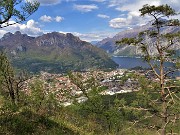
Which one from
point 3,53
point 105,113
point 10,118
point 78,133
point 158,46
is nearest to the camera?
point 10,118

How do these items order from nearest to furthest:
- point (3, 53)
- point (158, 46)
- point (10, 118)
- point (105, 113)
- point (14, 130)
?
point (14, 130) → point (10, 118) → point (158, 46) → point (3, 53) → point (105, 113)

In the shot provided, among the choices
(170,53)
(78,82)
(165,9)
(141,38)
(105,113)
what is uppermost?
(165,9)

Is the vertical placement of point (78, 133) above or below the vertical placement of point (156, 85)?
below

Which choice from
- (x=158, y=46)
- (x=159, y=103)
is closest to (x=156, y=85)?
(x=159, y=103)

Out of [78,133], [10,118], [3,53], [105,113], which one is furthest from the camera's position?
[105,113]

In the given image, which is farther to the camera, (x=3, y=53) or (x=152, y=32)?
(x=3, y=53)

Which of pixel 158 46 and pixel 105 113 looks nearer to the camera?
pixel 158 46

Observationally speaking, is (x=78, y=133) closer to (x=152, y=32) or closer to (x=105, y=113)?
(x=152, y=32)

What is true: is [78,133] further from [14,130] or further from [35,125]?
[14,130]

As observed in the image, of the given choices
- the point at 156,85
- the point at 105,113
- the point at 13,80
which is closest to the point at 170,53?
the point at 156,85
